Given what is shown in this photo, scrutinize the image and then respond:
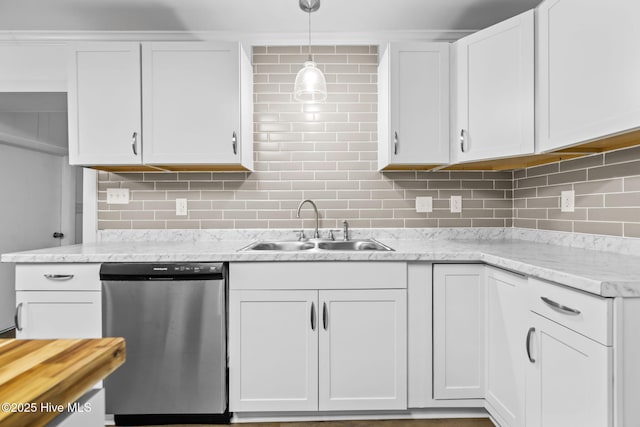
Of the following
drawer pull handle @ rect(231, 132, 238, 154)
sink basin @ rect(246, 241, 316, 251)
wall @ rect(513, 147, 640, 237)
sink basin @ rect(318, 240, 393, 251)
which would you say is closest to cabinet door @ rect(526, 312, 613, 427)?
wall @ rect(513, 147, 640, 237)

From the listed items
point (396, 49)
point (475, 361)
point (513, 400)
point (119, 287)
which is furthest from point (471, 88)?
point (119, 287)

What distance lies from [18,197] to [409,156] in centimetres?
390

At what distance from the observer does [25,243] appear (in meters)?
3.77

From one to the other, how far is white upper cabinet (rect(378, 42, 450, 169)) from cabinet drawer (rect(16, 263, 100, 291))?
5.88ft

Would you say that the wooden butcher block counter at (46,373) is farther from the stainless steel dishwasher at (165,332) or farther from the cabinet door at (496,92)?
the cabinet door at (496,92)

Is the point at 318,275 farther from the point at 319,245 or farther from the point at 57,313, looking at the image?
the point at 57,313

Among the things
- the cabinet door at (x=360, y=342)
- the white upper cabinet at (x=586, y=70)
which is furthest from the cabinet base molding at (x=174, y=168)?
the white upper cabinet at (x=586, y=70)

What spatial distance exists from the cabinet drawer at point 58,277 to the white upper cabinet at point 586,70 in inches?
92.8

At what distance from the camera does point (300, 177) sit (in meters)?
2.59

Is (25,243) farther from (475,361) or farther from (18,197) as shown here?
(475,361)

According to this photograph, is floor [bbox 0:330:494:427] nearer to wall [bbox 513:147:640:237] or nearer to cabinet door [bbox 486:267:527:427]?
cabinet door [bbox 486:267:527:427]

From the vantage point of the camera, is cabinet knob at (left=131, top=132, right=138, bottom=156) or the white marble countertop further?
cabinet knob at (left=131, top=132, right=138, bottom=156)

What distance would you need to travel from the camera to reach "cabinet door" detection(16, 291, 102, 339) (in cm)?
186

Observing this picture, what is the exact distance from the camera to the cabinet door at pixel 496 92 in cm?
186
